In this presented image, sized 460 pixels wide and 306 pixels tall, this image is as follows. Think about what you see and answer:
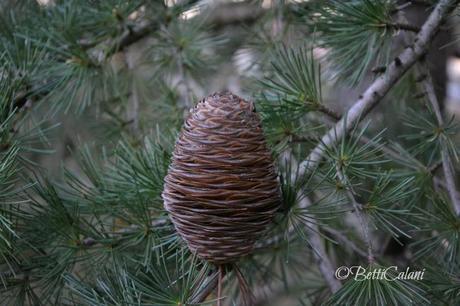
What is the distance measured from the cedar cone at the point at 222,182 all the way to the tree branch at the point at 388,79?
5.8 inches

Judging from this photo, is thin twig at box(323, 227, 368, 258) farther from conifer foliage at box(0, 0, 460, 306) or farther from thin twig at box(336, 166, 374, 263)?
thin twig at box(336, 166, 374, 263)

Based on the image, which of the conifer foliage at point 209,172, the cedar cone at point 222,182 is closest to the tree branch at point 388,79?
the conifer foliage at point 209,172

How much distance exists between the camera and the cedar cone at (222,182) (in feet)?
1.99

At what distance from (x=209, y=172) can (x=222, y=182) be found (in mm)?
18

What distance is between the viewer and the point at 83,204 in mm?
814

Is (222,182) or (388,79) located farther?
(388,79)

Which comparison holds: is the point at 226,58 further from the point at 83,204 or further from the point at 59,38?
the point at 83,204

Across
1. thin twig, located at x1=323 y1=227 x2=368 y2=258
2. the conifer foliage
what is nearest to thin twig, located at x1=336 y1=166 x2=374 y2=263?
the conifer foliage

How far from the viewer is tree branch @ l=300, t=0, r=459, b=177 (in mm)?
779

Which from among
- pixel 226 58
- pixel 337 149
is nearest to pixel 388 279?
pixel 337 149

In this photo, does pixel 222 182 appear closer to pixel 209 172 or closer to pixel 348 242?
pixel 209 172

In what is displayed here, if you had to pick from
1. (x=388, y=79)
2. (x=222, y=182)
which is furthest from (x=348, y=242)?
(x=222, y=182)

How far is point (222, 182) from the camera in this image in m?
0.61

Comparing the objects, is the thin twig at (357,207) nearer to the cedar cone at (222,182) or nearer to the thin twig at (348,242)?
the cedar cone at (222,182)
